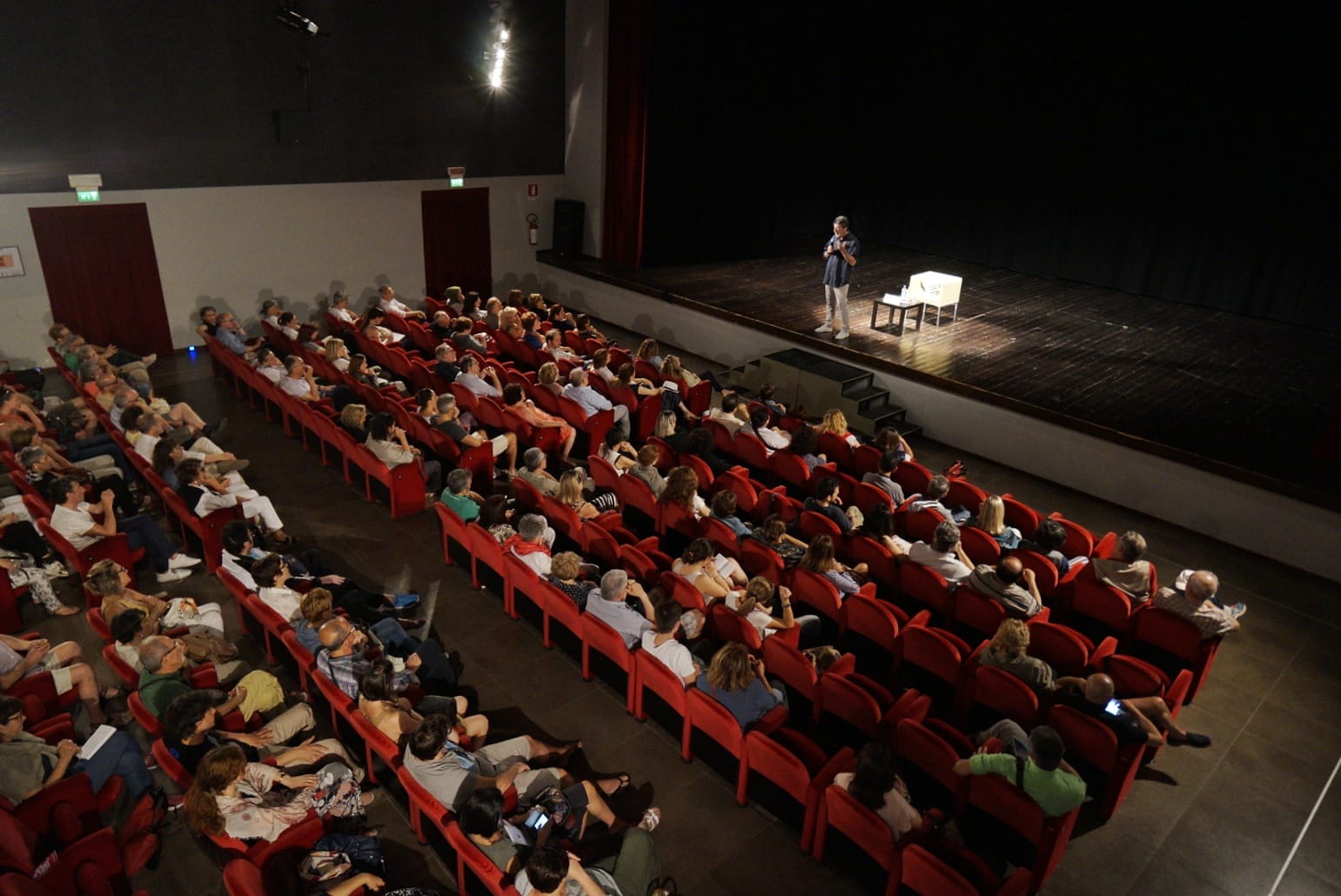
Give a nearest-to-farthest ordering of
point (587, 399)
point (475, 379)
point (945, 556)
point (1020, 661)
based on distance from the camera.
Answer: point (1020, 661) < point (945, 556) < point (587, 399) < point (475, 379)

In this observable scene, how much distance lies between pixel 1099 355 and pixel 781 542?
6429 millimetres

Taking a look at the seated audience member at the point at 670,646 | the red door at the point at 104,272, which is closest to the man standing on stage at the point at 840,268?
the seated audience member at the point at 670,646

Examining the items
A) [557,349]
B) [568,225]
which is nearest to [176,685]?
[557,349]

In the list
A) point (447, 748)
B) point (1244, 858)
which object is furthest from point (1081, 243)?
point (447, 748)

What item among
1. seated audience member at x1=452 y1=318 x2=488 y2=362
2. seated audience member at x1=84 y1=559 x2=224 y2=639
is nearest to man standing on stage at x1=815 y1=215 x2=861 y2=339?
seated audience member at x1=452 y1=318 x2=488 y2=362

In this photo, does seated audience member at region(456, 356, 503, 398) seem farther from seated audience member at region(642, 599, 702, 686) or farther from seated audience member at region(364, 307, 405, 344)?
seated audience member at region(642, 599, 702, 686)

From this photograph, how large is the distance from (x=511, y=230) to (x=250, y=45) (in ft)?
15.2

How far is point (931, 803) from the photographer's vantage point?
15.1 ft

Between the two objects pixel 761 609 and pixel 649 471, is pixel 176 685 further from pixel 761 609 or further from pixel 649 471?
pixel 649 471

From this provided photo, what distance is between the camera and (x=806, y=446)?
24.0 ft

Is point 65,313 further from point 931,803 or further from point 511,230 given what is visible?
point 931,803

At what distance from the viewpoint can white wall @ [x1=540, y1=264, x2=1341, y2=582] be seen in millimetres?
7164

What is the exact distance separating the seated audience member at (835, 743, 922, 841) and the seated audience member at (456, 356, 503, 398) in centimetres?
557

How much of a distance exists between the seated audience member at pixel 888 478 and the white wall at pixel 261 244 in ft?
30.0
